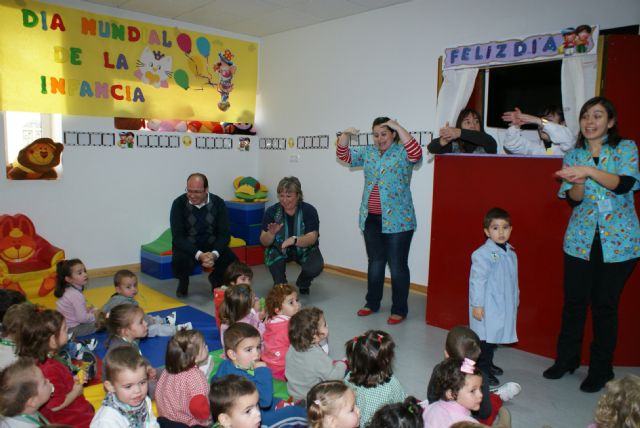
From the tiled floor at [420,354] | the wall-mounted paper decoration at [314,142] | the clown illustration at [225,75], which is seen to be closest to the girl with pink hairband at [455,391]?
the tiled floor at [420,354]

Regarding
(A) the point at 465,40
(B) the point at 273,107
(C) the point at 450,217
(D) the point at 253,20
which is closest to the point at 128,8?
(D) the point at 253,20

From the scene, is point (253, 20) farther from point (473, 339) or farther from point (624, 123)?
point (473, 339)

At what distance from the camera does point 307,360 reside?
2578 mm

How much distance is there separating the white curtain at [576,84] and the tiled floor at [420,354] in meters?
1.68

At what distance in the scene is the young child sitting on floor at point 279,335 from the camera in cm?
303

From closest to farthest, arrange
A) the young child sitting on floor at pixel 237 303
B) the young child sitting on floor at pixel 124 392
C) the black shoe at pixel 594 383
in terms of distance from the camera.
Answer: the young child sitting on floor at pixel 124 392 → the black shoe at pixel 594 383 → the young child sitting on floor at pixel 237 303

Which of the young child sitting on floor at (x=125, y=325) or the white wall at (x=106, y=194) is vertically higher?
the white wall at (x=106, y=194)

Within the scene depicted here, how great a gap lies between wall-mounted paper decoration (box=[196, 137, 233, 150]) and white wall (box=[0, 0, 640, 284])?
0.09 m

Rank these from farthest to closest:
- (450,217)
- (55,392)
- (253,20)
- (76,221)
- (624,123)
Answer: (253,20)
(76,221)
(450,217)
(624,123)
(55,392)

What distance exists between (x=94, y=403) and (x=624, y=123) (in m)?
3.61

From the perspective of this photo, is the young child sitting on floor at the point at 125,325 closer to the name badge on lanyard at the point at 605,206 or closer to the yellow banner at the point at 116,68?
the name badge on lanyard at the point at 605,206

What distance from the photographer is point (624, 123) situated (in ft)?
10.8

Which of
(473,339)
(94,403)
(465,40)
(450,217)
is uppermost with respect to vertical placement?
(465,40)

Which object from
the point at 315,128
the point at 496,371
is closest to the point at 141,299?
the point at 315,128
